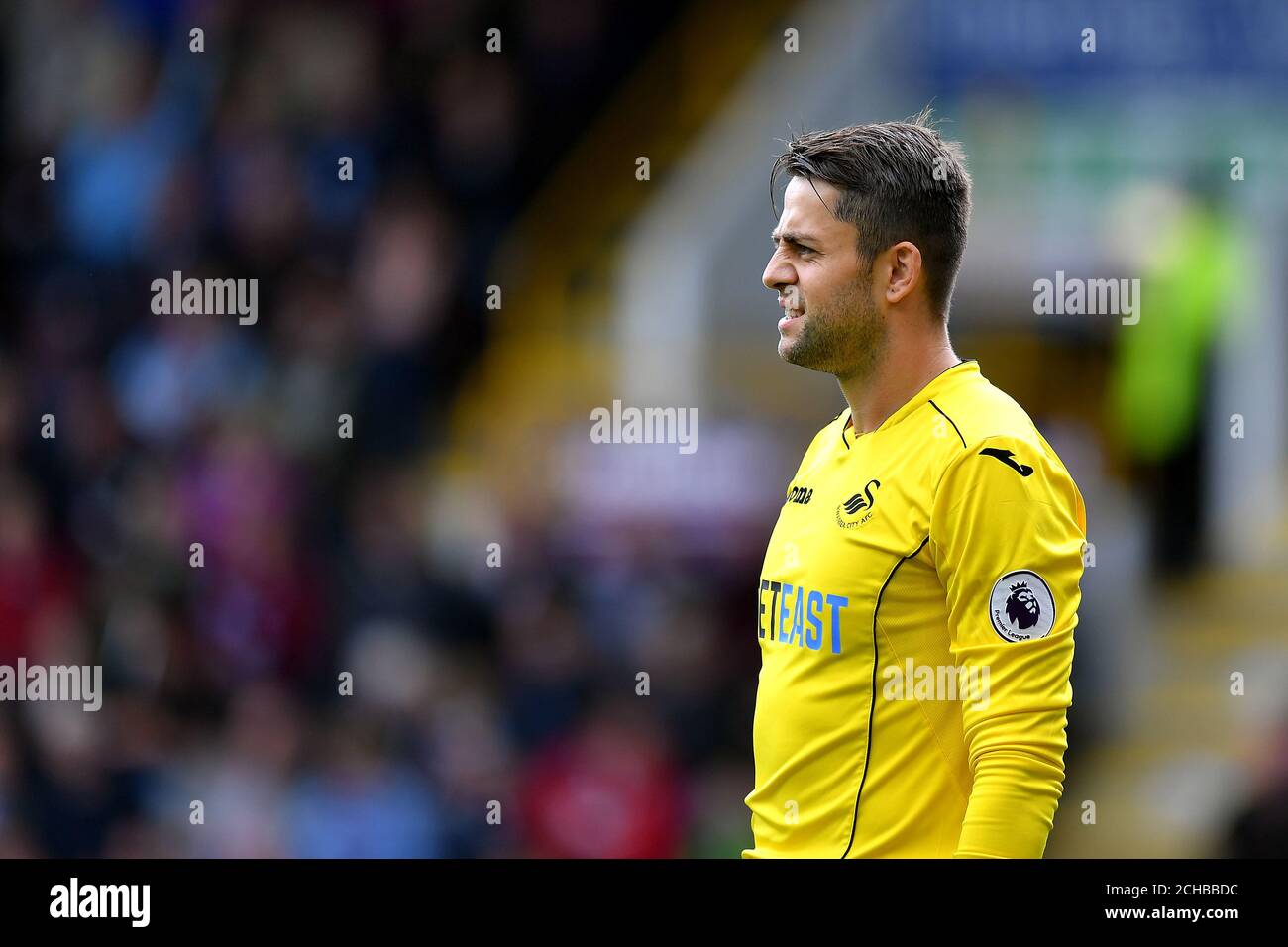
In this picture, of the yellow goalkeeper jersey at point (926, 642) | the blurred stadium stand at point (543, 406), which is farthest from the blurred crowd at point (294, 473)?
the yellow goalkeeper jersey at point (926, 642)

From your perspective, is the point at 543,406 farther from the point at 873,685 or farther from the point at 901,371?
the point at 873,685

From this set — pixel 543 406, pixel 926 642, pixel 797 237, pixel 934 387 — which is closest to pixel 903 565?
pixel 926 642

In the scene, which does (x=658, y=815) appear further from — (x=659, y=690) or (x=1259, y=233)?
(x=1259, y=233)

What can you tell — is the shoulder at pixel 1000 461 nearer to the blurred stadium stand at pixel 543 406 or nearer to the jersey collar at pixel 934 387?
the jersey collar at pixel 934 387

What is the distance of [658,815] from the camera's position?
529 centimetres

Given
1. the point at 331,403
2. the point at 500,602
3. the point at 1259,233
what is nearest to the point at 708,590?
the point at 500,602

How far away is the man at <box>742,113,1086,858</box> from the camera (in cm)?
223

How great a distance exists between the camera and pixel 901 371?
2527 millimetres

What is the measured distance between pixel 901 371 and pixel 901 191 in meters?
0.29

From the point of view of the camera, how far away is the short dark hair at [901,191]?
2.50 meters

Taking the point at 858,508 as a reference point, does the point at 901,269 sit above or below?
above

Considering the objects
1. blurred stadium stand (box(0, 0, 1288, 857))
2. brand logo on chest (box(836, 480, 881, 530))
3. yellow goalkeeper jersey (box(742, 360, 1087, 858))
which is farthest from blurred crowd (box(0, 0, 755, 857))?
brand logo on chest (box(836, 480, 881, 530))

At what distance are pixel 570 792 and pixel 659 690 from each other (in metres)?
0.51

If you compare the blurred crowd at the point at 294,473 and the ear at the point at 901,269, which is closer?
the ear at the point at 901,269
